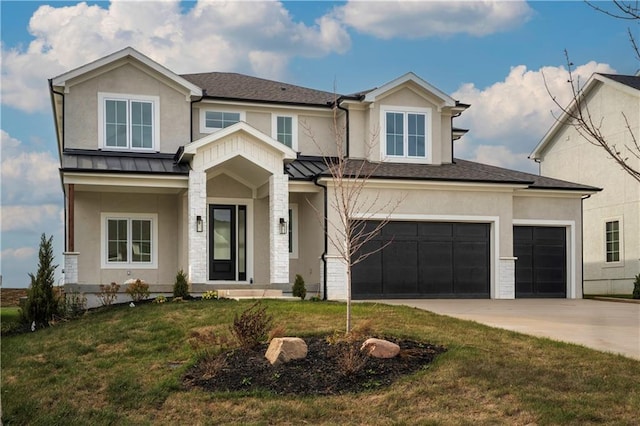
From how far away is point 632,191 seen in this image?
2683cm

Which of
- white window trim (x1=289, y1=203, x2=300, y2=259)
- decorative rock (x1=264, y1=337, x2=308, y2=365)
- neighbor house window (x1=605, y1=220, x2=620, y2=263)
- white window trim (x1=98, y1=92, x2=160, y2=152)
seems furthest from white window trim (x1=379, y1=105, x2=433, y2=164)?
decorative rock (x1=264, y1=337, x2=308, y2=365)

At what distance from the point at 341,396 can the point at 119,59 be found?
604 inches

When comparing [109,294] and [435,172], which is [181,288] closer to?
[109,294]

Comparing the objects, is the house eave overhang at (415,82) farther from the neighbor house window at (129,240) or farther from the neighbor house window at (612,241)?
the neighbor house window at (612,241)

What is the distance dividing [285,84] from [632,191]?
42.5 feet

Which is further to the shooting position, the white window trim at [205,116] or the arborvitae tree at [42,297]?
the white window trim at [205,116]

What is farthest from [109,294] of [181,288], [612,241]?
[612,241]

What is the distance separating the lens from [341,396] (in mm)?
9781

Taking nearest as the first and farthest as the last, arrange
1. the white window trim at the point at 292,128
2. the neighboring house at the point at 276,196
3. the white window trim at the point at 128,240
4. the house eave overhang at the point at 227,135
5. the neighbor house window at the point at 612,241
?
the house eave overhang at the point at 227,135, the neighboring house at the point at 276,196, the white window trim at the point at 128,240, the white window trim at the point at 292,128, the neighbor house window at the point at 612,241

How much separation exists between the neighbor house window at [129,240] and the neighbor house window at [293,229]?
407 centimetres

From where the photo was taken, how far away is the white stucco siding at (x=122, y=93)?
71.1 ft

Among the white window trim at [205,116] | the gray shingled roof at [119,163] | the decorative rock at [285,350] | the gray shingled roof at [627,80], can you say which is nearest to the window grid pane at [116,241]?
the gray shingled roof at [119,163]

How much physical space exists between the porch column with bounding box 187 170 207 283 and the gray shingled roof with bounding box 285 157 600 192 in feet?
8.65

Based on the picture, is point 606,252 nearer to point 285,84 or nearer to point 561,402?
point 285,84
